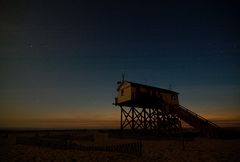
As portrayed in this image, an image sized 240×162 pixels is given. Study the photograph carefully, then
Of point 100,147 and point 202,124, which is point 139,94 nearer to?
point 202,124

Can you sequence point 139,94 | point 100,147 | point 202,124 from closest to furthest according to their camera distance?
1. point 100,147
2. point 202,124
3. point 139,94

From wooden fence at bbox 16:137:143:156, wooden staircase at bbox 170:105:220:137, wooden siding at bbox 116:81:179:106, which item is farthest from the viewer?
wooden siding at bbox 116:81:179:106

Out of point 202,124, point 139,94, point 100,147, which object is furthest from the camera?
point 139,94

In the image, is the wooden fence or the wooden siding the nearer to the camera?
the wooden fence

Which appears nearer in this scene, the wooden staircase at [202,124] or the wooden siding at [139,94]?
the wooden staircase at [202,124]

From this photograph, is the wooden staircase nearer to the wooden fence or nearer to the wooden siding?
the wooden siding

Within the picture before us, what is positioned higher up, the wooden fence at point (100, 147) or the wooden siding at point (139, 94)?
the wooden siding at point (139, 94)

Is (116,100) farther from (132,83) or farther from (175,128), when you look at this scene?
(175,128)

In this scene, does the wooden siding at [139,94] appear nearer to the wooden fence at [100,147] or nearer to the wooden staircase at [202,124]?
the wooden staircase at [202,124]

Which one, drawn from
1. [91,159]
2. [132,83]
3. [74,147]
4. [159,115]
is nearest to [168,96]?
[159,115]

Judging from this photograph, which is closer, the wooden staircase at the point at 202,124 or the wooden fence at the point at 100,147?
the wooden fence at the point at 100,147

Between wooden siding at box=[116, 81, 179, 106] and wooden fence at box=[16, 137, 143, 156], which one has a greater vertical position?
wooden siding at box=[116, 81, 179, 106]

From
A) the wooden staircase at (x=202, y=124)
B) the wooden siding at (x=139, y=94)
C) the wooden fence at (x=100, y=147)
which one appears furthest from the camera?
the wooden siding at (x=139, y=94)

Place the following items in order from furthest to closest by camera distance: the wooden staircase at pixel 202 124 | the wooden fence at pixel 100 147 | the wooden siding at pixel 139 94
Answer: the wooden siding at pixel 139 94 < the wooden staircase at pixel 202 124 < the wooden fence at pixel 100 147
